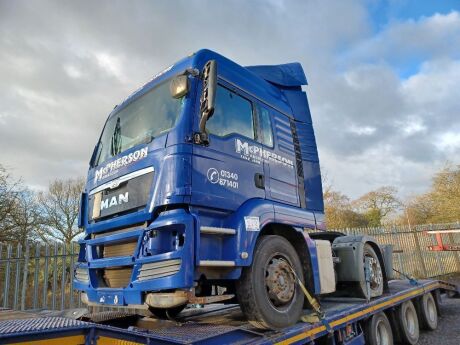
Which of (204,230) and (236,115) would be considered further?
(236,115)

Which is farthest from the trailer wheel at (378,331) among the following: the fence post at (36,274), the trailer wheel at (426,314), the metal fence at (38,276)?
the fence post at (36,274)

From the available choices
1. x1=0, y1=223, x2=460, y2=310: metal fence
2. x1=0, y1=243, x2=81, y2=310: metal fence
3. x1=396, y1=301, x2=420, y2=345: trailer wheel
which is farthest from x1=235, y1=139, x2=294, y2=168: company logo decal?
x1=0, y1=243, x2=81, y2=310: metal fence

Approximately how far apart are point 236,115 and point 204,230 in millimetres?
1519

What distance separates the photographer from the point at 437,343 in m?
6.40

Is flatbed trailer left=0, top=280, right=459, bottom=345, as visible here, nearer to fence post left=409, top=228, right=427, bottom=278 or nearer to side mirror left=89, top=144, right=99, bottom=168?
side mirror left=89, top=144, right=99, bottom=168

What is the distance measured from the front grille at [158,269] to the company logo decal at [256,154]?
1.49 meters

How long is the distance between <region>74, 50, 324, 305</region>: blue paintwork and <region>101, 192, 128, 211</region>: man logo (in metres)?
0.17

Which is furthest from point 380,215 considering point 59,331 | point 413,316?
point 59,331

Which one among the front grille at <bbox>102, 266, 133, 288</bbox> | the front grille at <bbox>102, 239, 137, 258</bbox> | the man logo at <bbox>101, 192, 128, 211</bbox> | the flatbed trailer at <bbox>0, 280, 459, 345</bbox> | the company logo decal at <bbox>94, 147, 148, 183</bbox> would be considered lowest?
the flatbed trailer at <bbox>0, 280, 459, 345</bbox>

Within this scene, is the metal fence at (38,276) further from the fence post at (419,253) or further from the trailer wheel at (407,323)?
the fence post at (419,253)

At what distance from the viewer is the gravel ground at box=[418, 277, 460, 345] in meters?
6.52

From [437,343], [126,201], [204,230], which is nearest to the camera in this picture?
[204,230]

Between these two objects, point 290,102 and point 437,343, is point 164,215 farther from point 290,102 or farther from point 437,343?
point 437,343

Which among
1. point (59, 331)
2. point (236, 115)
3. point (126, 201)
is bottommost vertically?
point (59, 331)
